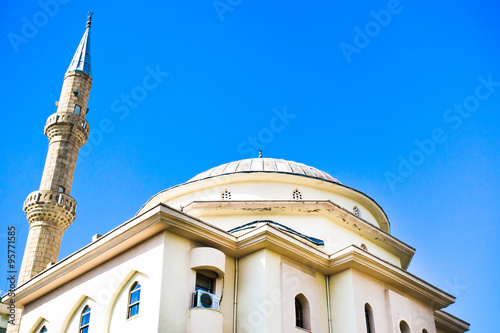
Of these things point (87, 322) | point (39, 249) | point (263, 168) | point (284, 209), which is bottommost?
point (87, 322)

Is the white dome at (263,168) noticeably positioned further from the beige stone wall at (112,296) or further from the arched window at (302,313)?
the beige stone wall at (112,296)

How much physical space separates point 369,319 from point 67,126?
14983 mm

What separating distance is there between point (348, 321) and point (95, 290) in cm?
583

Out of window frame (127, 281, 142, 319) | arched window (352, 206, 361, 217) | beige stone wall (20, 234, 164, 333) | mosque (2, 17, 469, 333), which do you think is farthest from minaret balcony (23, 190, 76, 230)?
arched window (352, 206, 361, 217)

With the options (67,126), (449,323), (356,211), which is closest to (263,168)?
(356,211)

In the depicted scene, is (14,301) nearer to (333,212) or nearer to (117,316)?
(117,316)

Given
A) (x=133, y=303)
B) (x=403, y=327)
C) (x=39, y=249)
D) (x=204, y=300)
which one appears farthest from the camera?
(x=39, y=249)

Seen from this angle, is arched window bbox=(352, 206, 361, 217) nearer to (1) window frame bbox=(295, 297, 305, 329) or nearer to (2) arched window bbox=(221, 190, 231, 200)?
(2) arched window bbox=(221, 190, 231, 200)

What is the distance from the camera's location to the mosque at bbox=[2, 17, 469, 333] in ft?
35.6

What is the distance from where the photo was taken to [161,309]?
1008cm

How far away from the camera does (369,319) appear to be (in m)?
12.5

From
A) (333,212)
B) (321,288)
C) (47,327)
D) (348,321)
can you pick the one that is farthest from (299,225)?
(47,327)

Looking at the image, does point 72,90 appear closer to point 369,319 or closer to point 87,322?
point 87,322

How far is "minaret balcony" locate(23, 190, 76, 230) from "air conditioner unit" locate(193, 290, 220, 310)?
1093cm
